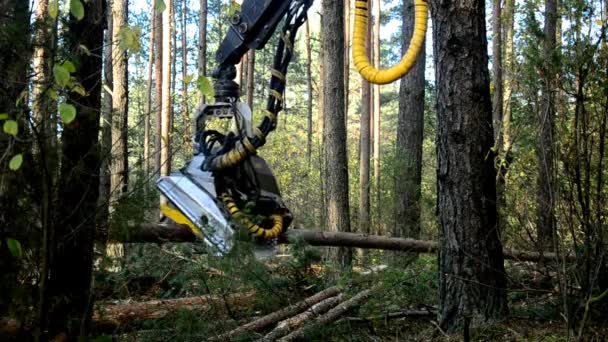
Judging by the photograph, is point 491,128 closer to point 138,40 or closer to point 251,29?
point 138,40

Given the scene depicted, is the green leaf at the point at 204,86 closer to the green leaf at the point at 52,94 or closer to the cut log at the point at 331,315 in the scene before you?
the green leaf at the point at 52,94

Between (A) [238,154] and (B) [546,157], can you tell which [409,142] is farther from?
(B) [546,157]

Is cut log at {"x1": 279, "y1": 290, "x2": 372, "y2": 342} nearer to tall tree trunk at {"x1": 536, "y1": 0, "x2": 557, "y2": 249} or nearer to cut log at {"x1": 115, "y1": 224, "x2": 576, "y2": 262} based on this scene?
Answer: cut log at {"x1": 115, "y1": 224, "x2": 576, "y2": 262}

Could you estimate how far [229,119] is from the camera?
7805mm

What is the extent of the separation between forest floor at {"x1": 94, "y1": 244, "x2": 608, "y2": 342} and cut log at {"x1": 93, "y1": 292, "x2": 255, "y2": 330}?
0.15ft

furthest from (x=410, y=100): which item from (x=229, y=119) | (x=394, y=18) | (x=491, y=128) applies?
(x=394, y=18)

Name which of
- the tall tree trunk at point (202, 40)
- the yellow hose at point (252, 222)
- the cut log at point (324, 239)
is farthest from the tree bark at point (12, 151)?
the tall tree trunk at point (202, 40)

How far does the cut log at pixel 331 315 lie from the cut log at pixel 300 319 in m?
0.11

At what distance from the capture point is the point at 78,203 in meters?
3.54

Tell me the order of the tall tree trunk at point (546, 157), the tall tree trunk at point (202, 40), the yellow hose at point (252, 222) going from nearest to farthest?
the tall tree trunk at point (546, 157) → the yellow hose at point (252, 222) → the tall tree trunk at point (202, 40)

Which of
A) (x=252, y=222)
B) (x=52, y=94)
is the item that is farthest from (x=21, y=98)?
(x=252, y=222)

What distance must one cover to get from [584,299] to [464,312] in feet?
2.55

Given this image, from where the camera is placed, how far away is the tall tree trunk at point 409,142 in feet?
34.4

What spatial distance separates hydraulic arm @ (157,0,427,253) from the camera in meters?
7.00
